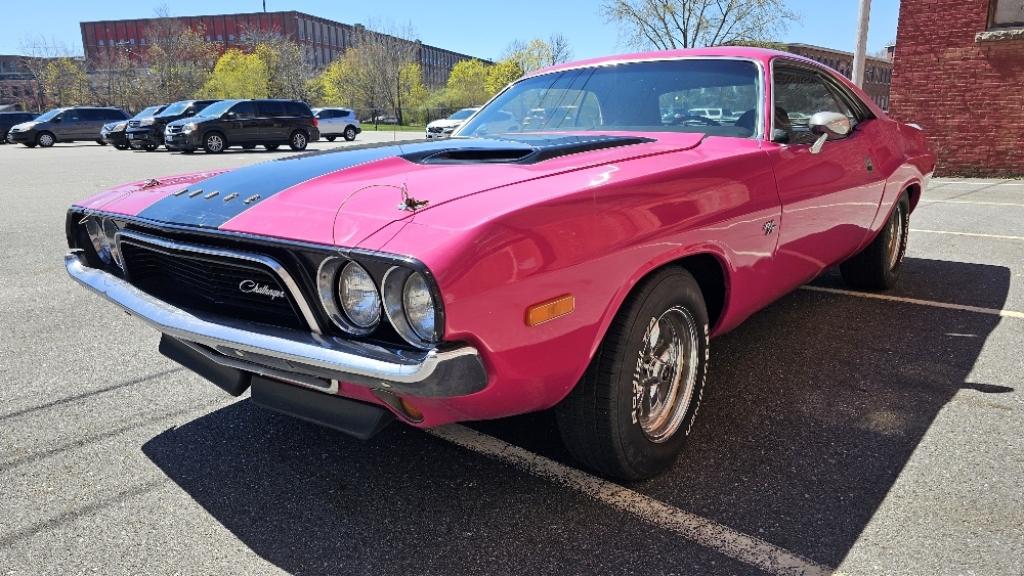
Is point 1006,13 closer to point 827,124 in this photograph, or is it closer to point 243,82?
point 827,124

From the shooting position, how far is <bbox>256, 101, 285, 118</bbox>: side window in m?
22.5

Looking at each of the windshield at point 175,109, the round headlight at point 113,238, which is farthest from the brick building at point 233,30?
the round headlight at point 113,238

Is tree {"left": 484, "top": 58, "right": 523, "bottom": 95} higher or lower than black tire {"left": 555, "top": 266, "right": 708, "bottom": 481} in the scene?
higher

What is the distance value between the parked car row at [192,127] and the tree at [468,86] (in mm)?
36470

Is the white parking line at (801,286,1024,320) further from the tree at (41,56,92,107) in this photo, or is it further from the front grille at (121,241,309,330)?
the tree at (41,56,92,107)

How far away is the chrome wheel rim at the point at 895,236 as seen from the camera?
4761mm

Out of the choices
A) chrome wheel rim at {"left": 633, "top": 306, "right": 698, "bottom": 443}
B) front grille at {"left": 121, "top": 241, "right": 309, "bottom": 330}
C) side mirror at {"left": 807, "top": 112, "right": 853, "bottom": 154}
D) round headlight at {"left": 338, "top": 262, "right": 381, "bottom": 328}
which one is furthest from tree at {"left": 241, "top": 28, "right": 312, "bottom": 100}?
round headlight at {"left": 338, "top": 262, "right": 381, "bottom": 328}

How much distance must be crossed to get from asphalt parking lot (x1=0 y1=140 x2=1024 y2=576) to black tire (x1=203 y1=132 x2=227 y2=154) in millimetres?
19280

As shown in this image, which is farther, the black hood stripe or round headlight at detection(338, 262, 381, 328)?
the black hood stripe

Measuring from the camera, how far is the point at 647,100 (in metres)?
3.45

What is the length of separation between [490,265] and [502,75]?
70211 mm

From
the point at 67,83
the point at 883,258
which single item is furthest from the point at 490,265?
the point at 67,83

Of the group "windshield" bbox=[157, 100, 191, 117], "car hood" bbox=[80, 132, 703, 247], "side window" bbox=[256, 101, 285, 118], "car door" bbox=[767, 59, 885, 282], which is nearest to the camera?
"car hood" bbox=[80, 132, 703, 247]

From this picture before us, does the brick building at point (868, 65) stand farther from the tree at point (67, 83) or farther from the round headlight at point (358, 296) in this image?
the round headlight at point (358, 296)
